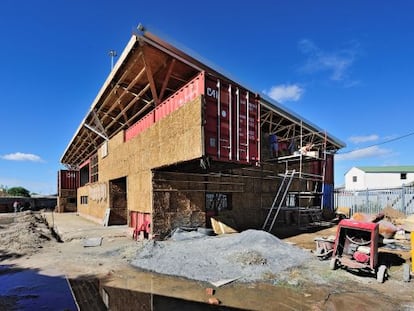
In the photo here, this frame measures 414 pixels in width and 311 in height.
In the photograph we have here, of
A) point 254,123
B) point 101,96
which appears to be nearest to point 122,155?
point 101,96

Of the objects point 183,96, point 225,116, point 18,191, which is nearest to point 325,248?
point 225,116

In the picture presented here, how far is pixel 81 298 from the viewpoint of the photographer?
653cm

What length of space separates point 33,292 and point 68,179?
3672cm

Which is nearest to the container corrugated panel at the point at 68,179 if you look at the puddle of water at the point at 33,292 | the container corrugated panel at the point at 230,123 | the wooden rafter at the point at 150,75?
the wooden rafter at the point at 150,75

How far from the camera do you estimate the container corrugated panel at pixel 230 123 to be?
36.2 feet

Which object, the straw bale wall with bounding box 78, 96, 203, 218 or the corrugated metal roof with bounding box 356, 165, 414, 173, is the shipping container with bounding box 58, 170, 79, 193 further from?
the corrugated metal roof with bounding box 356, 165, 414, 173

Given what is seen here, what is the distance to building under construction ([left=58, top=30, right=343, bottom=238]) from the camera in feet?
37.3

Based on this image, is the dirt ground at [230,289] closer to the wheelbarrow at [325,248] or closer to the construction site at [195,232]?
the construction site at [195,232]

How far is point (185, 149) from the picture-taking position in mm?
11336

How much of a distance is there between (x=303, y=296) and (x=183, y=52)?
1004cm

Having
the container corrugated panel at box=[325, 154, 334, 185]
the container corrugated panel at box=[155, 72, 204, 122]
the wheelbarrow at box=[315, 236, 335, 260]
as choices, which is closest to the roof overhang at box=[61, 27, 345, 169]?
the container corrugated panel at box=[155, 72, 204, 122]

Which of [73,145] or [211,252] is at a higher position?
[73,145]

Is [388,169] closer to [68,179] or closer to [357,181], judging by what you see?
[357,181]

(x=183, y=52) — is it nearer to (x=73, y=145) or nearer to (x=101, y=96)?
(x=101, y=96)
